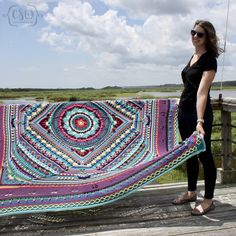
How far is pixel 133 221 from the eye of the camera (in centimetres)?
247

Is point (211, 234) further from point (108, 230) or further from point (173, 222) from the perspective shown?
point (108, 230)

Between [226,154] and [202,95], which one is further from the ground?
[202,95]

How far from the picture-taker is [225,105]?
318 centimetres

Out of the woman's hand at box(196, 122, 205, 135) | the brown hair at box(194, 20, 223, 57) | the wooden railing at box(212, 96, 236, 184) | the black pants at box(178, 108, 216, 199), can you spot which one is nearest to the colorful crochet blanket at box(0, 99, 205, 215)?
the woman's hand at box(196, 122, 205, 135)

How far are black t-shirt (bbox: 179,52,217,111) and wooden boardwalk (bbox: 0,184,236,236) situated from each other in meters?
0.84

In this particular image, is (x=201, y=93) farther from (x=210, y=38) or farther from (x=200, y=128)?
(x=210, y=38)

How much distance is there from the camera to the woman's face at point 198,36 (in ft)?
7.89

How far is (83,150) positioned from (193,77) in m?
1.14

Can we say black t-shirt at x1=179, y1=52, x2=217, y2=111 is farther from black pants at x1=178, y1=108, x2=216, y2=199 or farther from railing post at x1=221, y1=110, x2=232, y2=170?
railing post at x1=221, y1=110, x2=232, y2=170

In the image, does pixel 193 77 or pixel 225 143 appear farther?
pixel 225 143

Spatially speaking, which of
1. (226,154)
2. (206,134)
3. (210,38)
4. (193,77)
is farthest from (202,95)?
(226,154)

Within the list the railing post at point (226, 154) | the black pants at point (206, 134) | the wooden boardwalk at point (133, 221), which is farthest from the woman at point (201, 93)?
the railing post at point (226, 154)

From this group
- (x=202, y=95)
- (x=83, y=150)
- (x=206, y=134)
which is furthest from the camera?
(x=83, y=150)

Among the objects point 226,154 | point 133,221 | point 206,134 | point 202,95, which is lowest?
point 133,221
